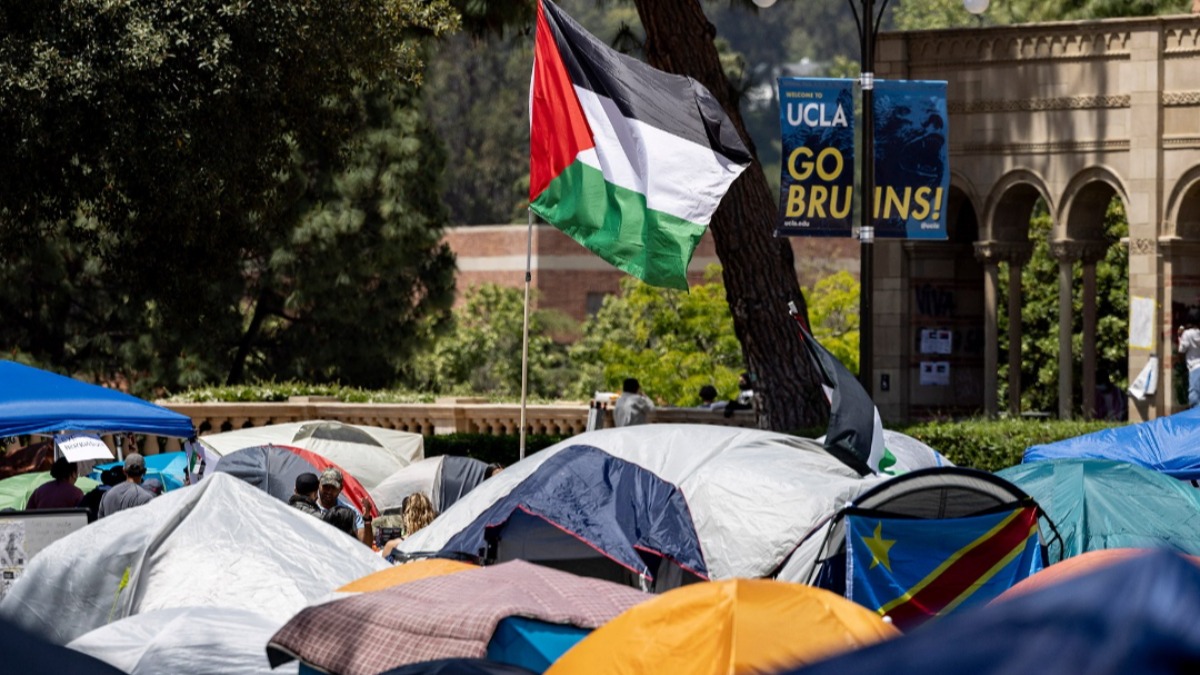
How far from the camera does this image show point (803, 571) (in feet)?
40.0

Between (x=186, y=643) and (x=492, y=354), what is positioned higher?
(x=186, y=643)

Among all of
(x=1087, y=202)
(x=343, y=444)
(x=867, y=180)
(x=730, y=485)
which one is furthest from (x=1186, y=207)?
(x=730, y=485)

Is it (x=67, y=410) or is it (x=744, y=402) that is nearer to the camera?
(x=67, y=410)

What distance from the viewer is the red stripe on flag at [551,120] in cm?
1460

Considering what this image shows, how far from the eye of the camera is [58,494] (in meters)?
14.0

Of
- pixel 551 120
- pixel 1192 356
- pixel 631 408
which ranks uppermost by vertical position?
pixel 551 120

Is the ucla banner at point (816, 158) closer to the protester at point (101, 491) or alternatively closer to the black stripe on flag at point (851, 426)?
the black stripe on flag at point (851, 426)

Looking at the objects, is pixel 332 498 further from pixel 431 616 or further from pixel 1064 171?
pixel 1064 171

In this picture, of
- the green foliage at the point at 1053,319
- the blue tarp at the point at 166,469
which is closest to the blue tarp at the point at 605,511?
the blue tarp at the point at 166,469

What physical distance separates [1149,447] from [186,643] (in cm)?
1155

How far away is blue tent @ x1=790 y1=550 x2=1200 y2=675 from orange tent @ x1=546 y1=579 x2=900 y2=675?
14.1 feet

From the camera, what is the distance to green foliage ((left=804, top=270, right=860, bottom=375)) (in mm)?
37250

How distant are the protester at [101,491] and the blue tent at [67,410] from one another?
2.02 feet

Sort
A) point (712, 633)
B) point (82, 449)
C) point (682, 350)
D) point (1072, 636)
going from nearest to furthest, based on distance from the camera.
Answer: point (1072, 636)
point (712, 633)
point (82, 449)
point (682, 350)
